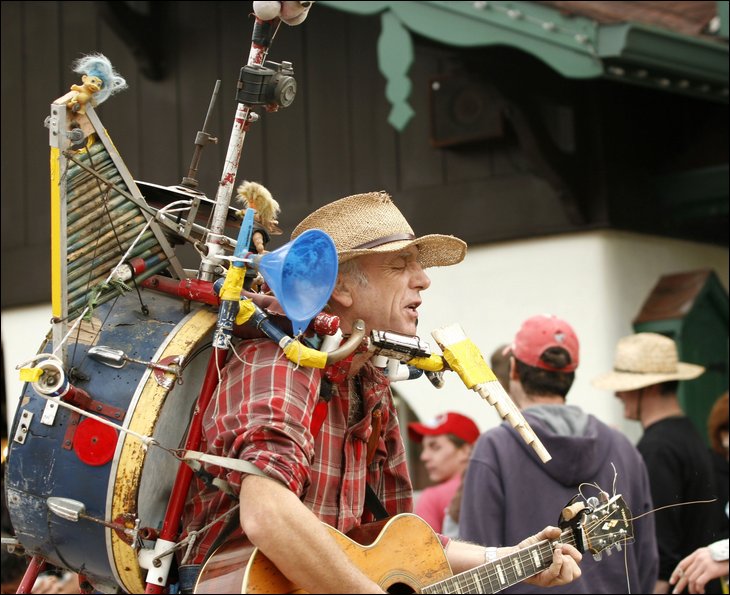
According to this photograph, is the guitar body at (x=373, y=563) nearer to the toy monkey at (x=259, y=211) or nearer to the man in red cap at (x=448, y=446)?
the toy monkey at (x=259, y=211)

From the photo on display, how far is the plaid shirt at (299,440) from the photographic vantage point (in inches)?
108

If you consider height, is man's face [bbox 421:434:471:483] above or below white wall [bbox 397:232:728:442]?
below

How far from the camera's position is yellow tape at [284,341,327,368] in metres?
2.88

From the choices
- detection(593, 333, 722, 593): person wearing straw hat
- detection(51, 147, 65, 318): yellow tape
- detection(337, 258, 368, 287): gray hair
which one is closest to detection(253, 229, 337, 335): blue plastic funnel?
detection(337, 258, 368, 287): gray hair

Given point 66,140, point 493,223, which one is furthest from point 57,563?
point 493,223

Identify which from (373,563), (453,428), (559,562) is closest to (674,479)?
(453,428)

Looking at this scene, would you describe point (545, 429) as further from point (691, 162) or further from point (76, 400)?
point (691, 162)

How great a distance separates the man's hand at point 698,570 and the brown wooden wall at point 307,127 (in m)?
2.68

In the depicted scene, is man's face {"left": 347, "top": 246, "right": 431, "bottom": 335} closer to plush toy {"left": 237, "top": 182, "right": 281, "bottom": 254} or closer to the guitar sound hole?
plush toy {"left": 237, "top": 182, "right": 281, "bottom": 254}

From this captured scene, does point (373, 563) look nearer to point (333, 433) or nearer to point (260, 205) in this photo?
point (333, 433)

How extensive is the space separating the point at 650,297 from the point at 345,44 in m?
2.47

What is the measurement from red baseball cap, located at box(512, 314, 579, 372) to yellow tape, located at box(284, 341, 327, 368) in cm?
192

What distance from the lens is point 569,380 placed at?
4.72m

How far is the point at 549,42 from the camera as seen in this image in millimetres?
6250
